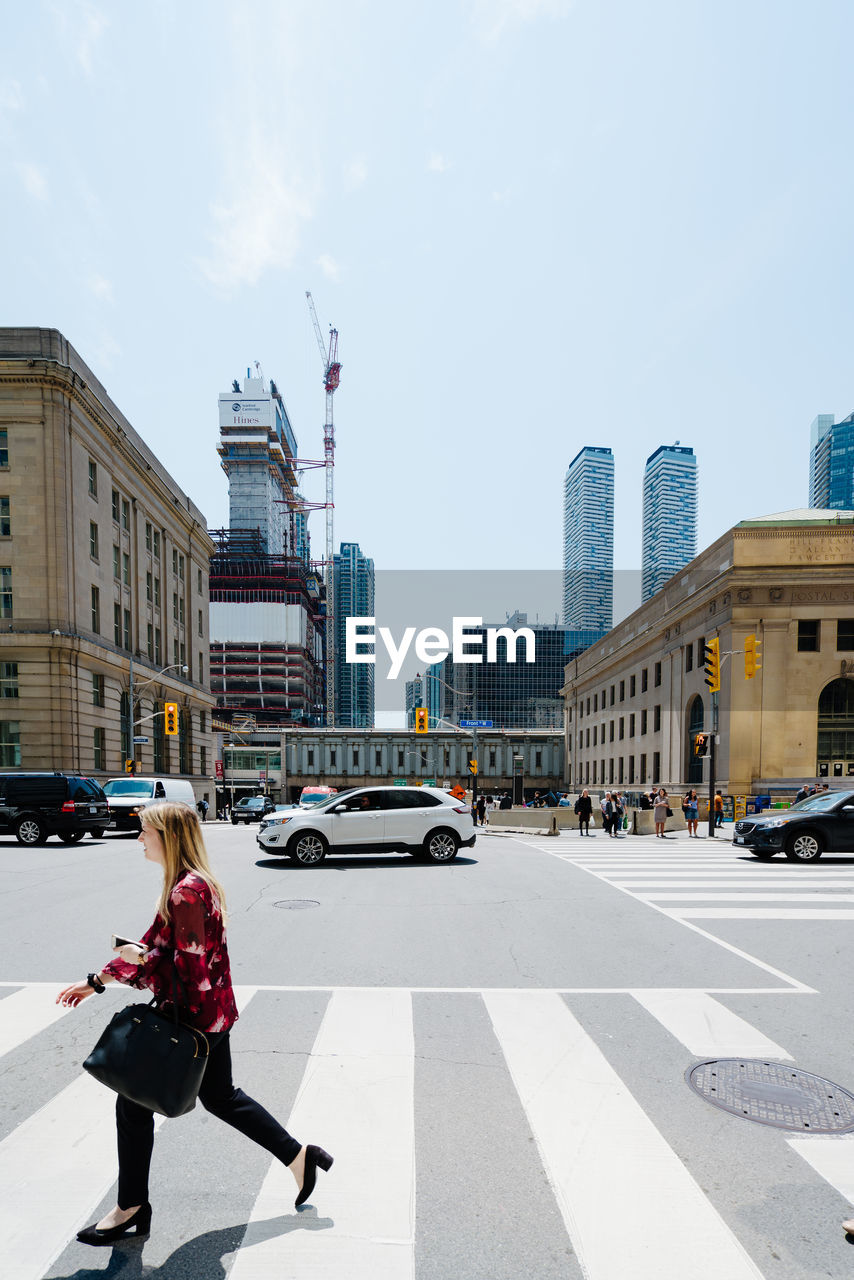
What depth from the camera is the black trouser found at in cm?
288

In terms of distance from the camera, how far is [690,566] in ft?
151

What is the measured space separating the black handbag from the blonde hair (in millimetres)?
459

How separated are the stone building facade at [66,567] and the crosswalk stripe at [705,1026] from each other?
1317 inches

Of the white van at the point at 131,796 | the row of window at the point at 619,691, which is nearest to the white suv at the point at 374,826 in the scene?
the white van at the point at 131,796

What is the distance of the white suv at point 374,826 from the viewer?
14445mm

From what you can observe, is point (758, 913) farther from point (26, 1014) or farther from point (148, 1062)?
point (148, 1062)

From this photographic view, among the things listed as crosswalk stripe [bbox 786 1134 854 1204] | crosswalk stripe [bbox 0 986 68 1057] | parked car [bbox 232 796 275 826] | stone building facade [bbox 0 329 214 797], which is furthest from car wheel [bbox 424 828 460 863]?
stone building facade [bbox 0 329 214 797]

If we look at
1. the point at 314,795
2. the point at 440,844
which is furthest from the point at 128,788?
the point at 440,844

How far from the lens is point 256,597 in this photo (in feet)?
516

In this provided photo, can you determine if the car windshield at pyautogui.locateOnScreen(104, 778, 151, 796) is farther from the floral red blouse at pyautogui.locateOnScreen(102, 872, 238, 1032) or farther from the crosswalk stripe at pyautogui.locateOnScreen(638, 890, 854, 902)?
the floral red blouse at pyautogui.locateOnScreen(102, 872, 238, 1032)

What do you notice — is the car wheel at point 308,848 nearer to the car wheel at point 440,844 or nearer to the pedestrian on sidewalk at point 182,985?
the car wheel at point 440,844

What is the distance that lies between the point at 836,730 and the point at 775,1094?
131 feet

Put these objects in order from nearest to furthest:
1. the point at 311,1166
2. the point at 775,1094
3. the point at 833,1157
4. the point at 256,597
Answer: the point at 311,1166 → the point at 833,1157 → the point at 775,1094 → the point at 256,597

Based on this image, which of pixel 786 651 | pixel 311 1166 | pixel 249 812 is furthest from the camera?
pixel 786 651
